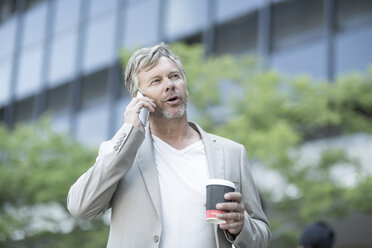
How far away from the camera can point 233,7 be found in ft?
53.7

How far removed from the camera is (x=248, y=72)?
488 inches

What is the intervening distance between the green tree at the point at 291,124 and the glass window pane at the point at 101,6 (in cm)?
838

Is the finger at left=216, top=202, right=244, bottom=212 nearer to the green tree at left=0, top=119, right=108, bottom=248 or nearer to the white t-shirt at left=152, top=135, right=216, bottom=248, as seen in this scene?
the white t-shirt at left=152, top=135, right=216, bottom=248

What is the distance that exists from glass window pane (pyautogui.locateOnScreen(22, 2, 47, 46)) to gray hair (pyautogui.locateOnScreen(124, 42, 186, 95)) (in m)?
20.8

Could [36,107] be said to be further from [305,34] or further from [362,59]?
[362,59]

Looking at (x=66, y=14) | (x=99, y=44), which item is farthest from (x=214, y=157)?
(x=66, y=14)

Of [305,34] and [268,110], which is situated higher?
[305,34]

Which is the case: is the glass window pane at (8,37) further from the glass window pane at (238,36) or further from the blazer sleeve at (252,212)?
the blazer sleeve at (252,212)

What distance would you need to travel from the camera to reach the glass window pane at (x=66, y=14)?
21.5 metres

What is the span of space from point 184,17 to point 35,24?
858 centimetres

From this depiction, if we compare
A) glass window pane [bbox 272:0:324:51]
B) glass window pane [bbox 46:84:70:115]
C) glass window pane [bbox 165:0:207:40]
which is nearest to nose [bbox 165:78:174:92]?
glass window pane [bbox 272:0:324:51]

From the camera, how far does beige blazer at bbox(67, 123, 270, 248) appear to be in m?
2.59

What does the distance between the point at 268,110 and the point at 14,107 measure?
15.5 meters

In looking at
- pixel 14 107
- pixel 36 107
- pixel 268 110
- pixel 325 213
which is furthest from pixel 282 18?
pixel 14 107
